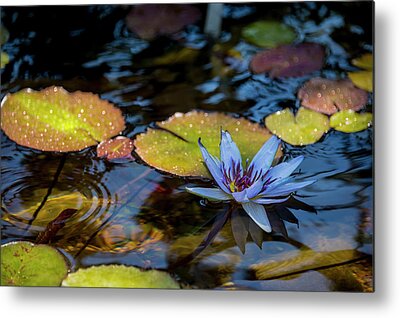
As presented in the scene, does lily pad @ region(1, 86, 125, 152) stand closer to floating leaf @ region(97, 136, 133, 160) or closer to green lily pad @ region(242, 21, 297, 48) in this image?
floating leaf @ region(97, 136, 133, 160)

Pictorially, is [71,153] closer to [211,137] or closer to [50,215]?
[50,215]

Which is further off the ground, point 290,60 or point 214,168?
point 290,60

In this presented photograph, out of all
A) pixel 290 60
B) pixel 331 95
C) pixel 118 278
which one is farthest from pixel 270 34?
pixel 118 278

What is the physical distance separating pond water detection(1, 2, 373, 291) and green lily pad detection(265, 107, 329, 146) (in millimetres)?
17

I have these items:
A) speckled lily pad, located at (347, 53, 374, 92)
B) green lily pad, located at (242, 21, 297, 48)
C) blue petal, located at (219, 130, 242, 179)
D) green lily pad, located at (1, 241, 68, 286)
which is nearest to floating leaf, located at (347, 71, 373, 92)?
speckled lily pad, located at (347, 53, 374, 92)

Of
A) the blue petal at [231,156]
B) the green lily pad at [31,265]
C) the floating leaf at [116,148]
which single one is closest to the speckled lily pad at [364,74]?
the blue petal at [231,156]

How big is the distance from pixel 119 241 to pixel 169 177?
162mm

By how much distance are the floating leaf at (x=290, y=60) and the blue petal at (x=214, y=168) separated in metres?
0.19

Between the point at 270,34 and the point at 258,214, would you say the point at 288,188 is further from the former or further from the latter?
the point at 270,34

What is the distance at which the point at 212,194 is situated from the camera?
131 centimetres

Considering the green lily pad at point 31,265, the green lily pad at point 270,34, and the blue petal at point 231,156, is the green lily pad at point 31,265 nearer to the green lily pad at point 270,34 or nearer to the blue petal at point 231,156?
the blue petal at point 231,156

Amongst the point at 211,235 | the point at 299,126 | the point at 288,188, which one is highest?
the point at 299,126

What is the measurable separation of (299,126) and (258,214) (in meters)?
0.19

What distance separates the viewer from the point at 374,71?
1.29m
